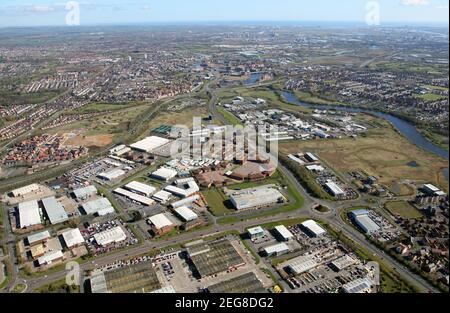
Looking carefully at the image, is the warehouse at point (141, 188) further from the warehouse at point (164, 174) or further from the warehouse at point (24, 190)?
the warehouse at point (24, 190)

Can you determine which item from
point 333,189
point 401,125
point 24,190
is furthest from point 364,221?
point 401,125

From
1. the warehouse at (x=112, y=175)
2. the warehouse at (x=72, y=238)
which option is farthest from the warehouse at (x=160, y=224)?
the warehouse at (x=112, y=175)

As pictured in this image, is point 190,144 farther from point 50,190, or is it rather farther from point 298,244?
point 298,244

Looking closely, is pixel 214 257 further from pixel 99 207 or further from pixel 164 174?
pixel 164 174

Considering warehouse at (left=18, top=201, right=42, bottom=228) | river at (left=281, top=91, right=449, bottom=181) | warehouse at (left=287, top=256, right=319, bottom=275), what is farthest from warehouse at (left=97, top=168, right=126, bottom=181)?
river at (left=281, top=91, right=449, bottom=181)

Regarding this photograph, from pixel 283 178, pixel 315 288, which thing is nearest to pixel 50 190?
pixel 283 178
